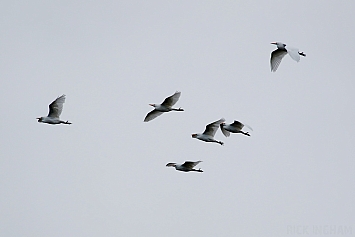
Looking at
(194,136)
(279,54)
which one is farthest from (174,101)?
(279,54)

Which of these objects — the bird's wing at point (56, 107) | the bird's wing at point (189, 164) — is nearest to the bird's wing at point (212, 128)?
the bird's wing at point (189, 164)

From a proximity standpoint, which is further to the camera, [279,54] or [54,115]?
[54,115]

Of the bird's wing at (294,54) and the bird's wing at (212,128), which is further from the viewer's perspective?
the bird's wing at (212,128)

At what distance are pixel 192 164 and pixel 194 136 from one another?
1.57 meters

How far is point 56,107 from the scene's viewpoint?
4619 centimetres

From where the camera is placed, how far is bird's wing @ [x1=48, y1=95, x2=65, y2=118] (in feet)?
151

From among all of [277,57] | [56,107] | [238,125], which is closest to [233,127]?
[238,125]

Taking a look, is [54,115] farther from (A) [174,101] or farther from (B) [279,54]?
(B) [279,54]

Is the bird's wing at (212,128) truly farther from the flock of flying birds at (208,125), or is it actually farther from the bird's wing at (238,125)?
the bird's wing at (238,125)

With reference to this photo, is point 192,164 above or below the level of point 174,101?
below

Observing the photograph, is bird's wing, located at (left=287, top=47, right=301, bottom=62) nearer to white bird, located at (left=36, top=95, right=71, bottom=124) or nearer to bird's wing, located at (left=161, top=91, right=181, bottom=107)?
bird's wing, located at (left=161, top=91, right=181, bottom=107)

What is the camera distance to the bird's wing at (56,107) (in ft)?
151

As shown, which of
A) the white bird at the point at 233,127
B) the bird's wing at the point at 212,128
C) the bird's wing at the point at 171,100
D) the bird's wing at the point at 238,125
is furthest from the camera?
the bird's wing at the point at 171,100

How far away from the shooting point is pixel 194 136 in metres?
44.4
